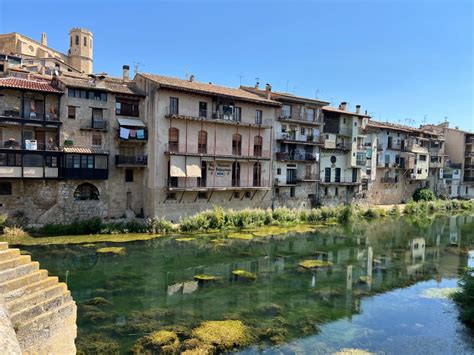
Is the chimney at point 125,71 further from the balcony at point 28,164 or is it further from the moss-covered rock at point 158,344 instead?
the moss-covered rock at point 158,344

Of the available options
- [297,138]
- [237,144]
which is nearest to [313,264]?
[237,144]

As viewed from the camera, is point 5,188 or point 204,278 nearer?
point 204,278

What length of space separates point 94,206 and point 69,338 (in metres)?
21.8

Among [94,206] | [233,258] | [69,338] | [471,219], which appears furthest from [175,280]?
[471,219]

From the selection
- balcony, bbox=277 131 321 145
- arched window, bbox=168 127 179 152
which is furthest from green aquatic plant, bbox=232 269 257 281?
balcony, bbox=277 131 321 145

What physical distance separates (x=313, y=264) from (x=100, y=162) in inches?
667

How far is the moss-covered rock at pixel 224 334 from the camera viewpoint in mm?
11578

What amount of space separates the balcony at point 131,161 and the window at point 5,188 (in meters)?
7.21

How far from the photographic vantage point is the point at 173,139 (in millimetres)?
30219

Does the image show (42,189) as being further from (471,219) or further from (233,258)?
(471,219)

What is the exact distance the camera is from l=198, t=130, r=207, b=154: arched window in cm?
3170

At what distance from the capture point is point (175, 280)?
59.5 feet

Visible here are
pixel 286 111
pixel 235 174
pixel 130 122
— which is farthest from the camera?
pixel 286 111

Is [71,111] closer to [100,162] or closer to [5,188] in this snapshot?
[100,162]
